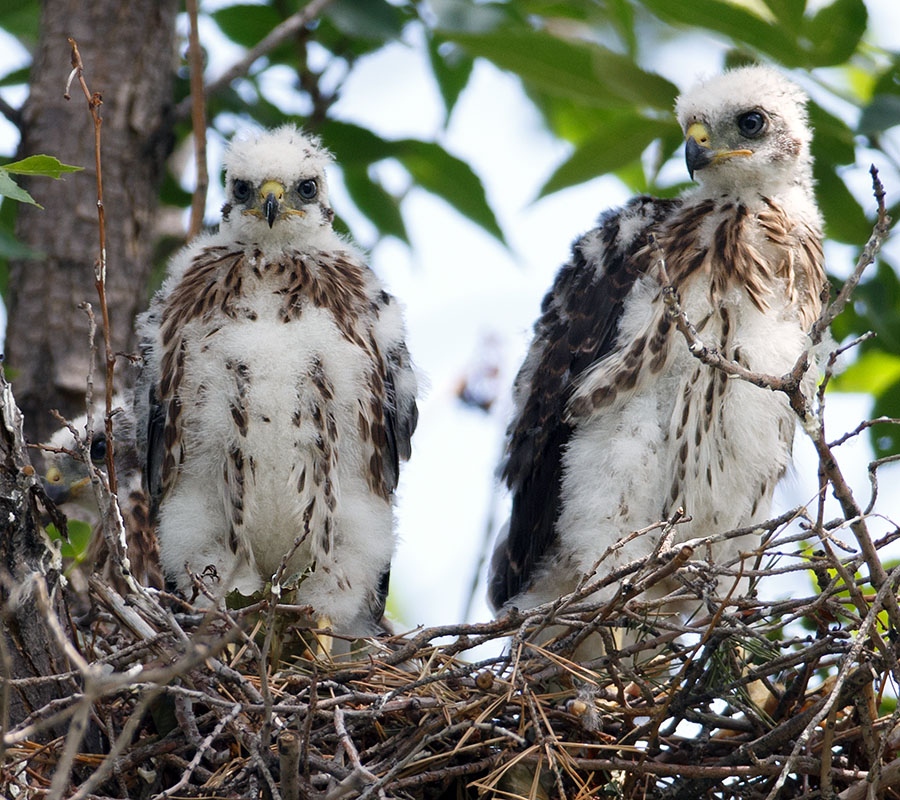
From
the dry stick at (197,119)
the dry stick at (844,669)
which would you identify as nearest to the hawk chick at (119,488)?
the dry stick at (197,119)

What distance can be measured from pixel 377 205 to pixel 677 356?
205 cm

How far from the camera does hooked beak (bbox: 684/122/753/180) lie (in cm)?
430

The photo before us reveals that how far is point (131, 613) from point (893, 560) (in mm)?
2582

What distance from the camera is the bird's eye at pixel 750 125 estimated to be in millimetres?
4422

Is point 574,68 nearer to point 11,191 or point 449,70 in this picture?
point 449,70

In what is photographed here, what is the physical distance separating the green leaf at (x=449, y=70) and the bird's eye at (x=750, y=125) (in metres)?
1.31

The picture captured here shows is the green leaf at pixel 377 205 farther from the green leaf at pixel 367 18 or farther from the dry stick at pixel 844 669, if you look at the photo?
the dry stick at pixel 844 669

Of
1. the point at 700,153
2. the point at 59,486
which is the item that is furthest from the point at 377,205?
the point at 59,486

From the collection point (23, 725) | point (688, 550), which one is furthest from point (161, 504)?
point (688, 550)

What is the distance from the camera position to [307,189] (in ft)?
15.0

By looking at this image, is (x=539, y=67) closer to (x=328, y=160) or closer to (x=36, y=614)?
(x=328, y=160)

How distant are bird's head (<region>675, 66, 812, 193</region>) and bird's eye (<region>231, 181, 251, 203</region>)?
1575mm

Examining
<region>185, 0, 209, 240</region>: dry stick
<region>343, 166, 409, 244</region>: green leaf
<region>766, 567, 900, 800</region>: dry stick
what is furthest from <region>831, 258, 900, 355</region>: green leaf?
<region>185, 0, 209, 240</region>: dry stick

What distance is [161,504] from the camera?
4.15 m
